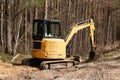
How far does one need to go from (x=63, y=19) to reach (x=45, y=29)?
2443 centimetres

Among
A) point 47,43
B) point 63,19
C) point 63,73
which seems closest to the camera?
point 63,73

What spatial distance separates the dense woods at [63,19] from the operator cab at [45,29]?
574cm

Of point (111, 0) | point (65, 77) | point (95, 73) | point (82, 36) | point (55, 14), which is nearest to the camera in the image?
point (65, 77)

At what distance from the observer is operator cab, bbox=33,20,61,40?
737 inches

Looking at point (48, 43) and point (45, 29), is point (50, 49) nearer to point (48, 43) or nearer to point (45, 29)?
point (48, 43)

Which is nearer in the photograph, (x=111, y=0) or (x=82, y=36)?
(x=82, y=36)

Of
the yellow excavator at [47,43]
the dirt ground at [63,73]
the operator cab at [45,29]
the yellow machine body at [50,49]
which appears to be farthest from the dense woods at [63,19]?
the dirt ground at [63,73]

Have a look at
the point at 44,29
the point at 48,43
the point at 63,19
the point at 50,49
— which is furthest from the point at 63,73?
the point at 63,19

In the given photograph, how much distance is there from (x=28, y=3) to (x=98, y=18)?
28841 mm

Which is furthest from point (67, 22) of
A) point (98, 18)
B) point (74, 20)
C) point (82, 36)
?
point (98, 18)

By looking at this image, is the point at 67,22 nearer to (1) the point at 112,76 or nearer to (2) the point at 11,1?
(2) the point at 11,1

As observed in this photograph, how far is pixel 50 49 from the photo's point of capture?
18.6m

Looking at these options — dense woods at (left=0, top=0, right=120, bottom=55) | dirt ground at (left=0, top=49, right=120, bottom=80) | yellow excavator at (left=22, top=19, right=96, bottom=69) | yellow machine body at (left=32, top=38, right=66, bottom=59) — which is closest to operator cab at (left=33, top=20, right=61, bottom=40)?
yellow excavator at (left=22, top=19, right=96, bottom=69)

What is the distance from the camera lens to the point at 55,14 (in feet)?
135
